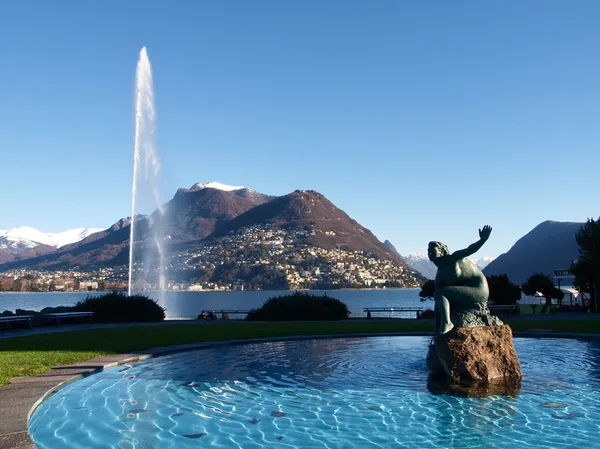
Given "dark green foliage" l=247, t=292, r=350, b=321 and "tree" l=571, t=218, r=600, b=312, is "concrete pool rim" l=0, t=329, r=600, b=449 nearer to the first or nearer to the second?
"dark green foliage" l=247, t=292, r=350, b=321

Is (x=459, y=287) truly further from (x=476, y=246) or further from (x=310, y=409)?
(x=310, y=409)

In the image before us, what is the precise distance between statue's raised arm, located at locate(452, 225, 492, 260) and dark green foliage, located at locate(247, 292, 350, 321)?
60.7 feet

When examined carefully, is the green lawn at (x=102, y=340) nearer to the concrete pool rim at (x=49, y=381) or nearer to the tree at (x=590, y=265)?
the concrete pool rim at (x=49, y=381)

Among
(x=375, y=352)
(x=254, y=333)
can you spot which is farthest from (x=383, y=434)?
(x=254, y=333)

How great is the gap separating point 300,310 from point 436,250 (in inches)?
743

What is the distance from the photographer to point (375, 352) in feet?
51.9

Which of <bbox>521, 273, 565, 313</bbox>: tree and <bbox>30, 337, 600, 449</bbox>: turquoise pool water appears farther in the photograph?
<bbox>521, 273, 565, 313</bbox>: tree

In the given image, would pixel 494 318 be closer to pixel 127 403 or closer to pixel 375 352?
pixel 375 352

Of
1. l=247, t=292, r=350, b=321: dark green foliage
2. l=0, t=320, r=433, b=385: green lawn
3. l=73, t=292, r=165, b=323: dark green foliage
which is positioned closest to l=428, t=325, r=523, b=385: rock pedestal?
l=0, t=320, r=433, b=385: green lawn

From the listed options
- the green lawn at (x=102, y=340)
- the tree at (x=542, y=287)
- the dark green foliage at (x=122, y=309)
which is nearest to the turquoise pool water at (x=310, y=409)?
the green lawn at (x=102, y=340)

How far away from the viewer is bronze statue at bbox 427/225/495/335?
1189 centimetres

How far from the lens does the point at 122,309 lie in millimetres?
30094

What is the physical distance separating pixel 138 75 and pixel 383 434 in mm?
46756

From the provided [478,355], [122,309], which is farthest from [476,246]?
[122,309]
